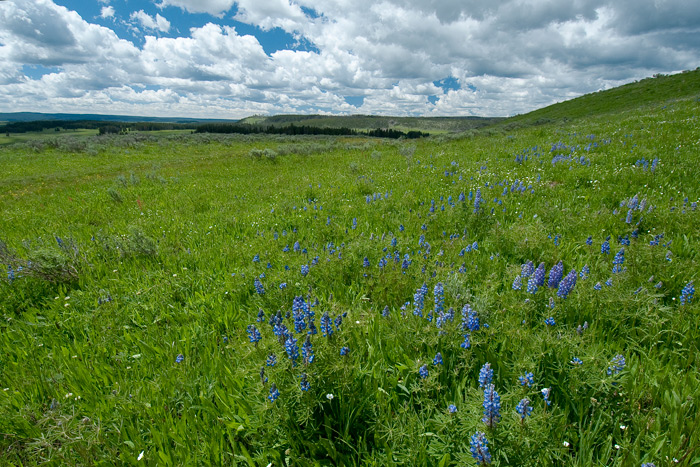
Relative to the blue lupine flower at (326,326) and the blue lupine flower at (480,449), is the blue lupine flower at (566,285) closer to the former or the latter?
the blue lupine flower at (480,449)

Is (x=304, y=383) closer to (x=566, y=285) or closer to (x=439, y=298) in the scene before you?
(x=439, y=298)

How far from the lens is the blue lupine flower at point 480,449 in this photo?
1.47 m

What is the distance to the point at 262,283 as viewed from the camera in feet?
12.0

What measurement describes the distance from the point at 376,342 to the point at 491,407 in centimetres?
121

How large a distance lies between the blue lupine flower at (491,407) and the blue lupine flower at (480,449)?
0.08 metres

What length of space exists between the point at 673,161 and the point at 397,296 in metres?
7.40

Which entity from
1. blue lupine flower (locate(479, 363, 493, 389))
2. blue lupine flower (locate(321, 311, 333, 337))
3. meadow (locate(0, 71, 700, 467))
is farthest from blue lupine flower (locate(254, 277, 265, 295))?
blue lupine flower (locate(479, 363, 493, 389))

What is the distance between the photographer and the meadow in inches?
72.2

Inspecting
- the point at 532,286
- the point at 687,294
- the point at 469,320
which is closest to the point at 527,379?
the point at 469,320

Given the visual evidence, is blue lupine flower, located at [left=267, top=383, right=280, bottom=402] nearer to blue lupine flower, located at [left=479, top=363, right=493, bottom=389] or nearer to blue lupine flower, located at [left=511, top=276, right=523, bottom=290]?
blue lupine flower, located at [left=479, top=363, right=493, bottom=389]

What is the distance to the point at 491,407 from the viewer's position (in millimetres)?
1547

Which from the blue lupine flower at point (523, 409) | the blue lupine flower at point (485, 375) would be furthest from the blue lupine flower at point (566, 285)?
the blue lupine flower at point (523, 409)

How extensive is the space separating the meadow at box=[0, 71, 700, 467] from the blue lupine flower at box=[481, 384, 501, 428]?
1 centimetres

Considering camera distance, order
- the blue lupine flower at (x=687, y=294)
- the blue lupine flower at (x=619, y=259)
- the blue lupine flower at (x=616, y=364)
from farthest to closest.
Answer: the blue lupine flower at (x=619, y=259), the blue lupine flower at (x=687, y=294), the blue lupine flower at (x=616, y=364)
